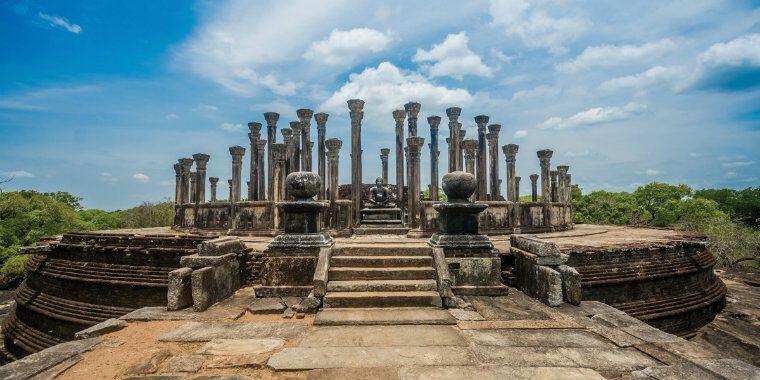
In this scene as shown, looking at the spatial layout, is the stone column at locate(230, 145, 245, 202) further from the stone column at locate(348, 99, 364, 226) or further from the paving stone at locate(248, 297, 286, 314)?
the paving stone at locate(248, 297, 286, 314)

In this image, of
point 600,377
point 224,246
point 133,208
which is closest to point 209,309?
point 224,246

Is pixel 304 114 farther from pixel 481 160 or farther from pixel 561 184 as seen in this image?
pixel 561 184

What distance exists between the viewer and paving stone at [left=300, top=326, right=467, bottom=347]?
3.71 meters

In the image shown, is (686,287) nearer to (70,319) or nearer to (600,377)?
(600,377)

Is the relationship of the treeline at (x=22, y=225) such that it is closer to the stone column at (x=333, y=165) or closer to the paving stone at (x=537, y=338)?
the stone column at (x=333, y=165)

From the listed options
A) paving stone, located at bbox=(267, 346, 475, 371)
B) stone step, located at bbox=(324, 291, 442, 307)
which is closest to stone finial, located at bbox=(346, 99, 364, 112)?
stone step, located at bbox=(324, 291, 442, 307)

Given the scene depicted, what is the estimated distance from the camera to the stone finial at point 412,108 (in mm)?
14609

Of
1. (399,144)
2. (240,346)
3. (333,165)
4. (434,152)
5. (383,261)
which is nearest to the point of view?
(240,346)

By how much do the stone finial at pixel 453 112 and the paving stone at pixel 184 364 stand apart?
42.8 feet

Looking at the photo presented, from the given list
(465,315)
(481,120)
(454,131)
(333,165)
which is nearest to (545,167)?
(481,120)

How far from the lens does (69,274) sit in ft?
27.7

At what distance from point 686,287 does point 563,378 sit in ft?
26.0

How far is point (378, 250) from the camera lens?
6133 mm

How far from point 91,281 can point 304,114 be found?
868cm
